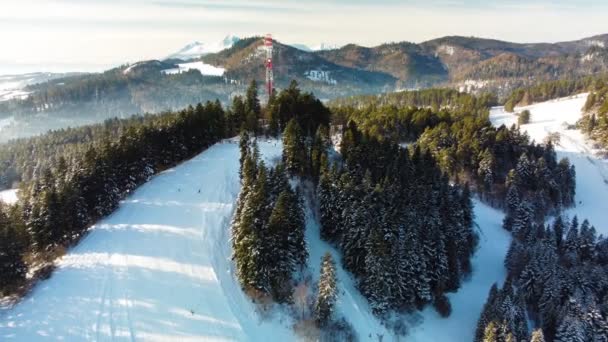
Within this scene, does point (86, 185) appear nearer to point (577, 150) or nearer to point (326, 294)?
point (326, 294)

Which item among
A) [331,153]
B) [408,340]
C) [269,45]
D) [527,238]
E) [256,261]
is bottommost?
[408,340]

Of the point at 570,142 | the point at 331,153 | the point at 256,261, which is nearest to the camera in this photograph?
the point at 256,261

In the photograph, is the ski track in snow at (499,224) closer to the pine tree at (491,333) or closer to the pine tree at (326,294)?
the pine tree at (491,333)

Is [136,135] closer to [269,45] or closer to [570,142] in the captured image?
[269,45]

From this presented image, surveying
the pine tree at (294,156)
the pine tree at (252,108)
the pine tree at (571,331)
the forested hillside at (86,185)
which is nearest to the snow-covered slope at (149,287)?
the forested hillside at (86,185)

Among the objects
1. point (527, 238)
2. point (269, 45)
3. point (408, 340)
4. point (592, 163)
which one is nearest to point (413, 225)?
point (408, 340)

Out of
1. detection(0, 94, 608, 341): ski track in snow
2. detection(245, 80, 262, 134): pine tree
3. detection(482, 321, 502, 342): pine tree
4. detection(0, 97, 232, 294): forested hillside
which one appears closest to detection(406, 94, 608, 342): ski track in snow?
detection(0, 94, 608, 341): ski track in snow

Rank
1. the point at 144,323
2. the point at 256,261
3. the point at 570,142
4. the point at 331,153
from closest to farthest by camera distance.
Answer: the point at 144,323
the point at 256,261
the point at 331,153
the point at 570,142

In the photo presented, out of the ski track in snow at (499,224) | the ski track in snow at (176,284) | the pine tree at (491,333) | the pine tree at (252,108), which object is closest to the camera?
the ski track in snow at (176,284)
